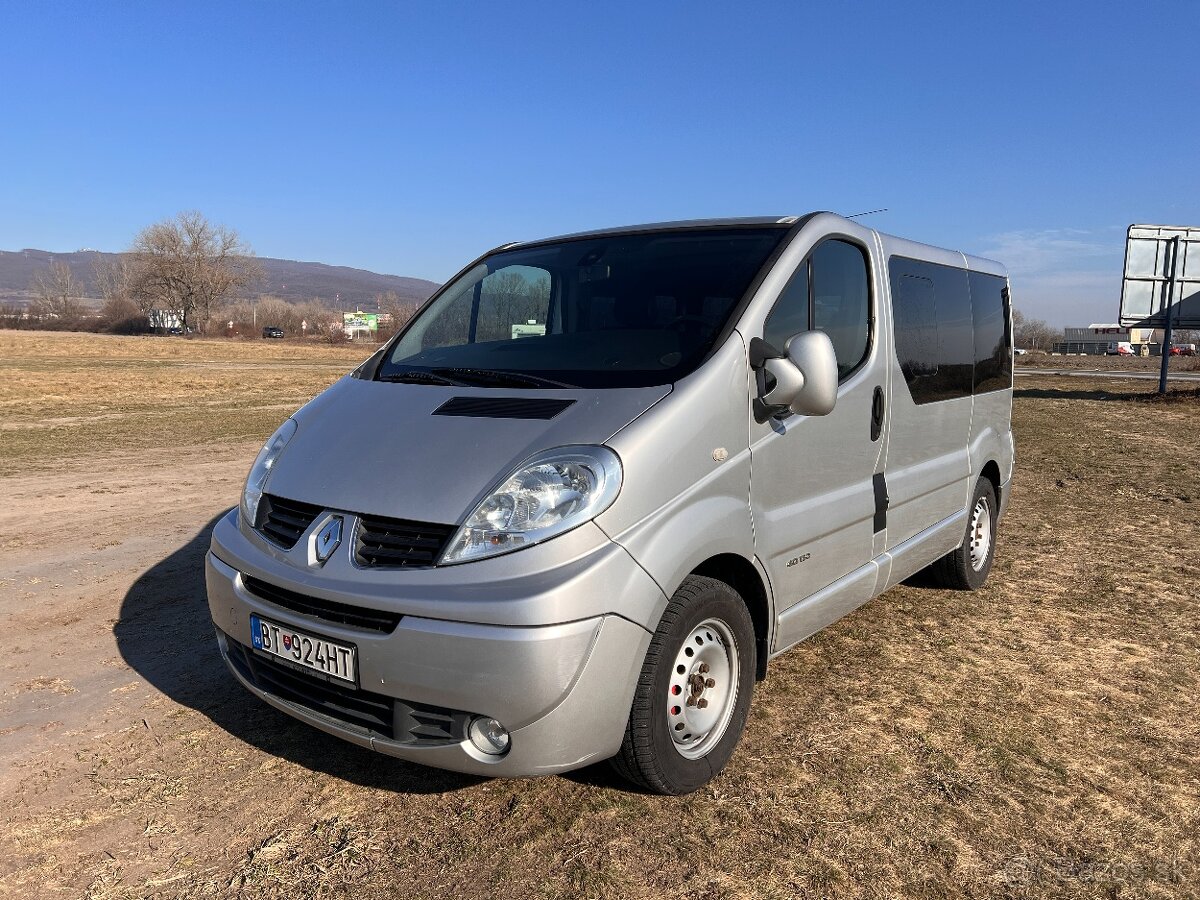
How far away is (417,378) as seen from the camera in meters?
3.42

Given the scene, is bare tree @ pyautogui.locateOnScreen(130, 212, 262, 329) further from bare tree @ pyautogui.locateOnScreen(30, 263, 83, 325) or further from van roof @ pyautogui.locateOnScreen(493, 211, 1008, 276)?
van roof @ pyautogui.locateOnScreen(493, 211, 1008, 276)

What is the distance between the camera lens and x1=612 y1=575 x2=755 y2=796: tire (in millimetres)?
2652

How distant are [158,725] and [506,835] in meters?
1.66

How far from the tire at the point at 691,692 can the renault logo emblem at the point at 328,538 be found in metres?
1.03

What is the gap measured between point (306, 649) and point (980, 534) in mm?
4379

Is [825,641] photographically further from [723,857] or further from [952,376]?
[723,857]

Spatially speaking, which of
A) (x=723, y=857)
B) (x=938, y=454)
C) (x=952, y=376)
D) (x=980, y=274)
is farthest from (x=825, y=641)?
(x=980, y=274)

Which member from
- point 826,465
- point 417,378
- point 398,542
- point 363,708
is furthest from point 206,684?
point 826,465

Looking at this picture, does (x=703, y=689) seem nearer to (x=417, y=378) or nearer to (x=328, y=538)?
(x=328, y=538)

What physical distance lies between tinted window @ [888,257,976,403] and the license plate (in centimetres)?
283

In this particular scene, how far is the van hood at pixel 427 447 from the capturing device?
2.61 metres

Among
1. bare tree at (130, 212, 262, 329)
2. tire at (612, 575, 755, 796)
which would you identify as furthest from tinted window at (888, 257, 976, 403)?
bare tree at (130, 212, 262, 329)

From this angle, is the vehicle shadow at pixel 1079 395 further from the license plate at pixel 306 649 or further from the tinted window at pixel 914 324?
the license plate at pixel 306 649

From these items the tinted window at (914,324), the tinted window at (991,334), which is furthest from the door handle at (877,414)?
the tinted window at (991,334)
